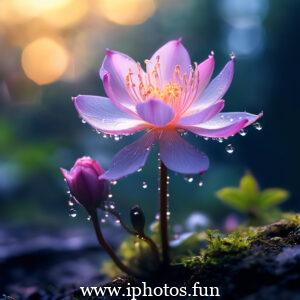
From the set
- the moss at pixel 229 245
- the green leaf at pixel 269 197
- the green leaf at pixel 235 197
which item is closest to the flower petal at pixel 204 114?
the moss at pixel 229 245

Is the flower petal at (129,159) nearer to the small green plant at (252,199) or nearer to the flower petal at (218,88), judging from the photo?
the flower petal at (218,88)

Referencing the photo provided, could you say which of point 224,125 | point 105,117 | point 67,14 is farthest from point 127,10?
point 224,125

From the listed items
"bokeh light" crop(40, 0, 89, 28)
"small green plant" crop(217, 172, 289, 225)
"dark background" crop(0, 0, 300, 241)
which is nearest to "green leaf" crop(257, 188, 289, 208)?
"small green plant" crop(217, 172, 289, 225)

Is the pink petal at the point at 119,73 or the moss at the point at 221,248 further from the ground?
the pink petal at the point at 119,73

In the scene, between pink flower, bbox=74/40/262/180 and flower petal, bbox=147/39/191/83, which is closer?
pink flower, bbox=74/40/262/180

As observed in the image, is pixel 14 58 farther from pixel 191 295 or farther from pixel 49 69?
pixel 191 295

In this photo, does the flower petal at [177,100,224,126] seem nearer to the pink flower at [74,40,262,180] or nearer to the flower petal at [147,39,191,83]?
the pink flower at [74,40,262,180]

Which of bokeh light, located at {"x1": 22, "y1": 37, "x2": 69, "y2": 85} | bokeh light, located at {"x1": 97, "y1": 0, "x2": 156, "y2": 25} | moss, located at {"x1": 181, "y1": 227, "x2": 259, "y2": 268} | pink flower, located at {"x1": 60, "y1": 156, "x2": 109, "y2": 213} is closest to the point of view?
moss, located at {"x1": 181, "y1": 227, "x2": 259, "y2": 268}
